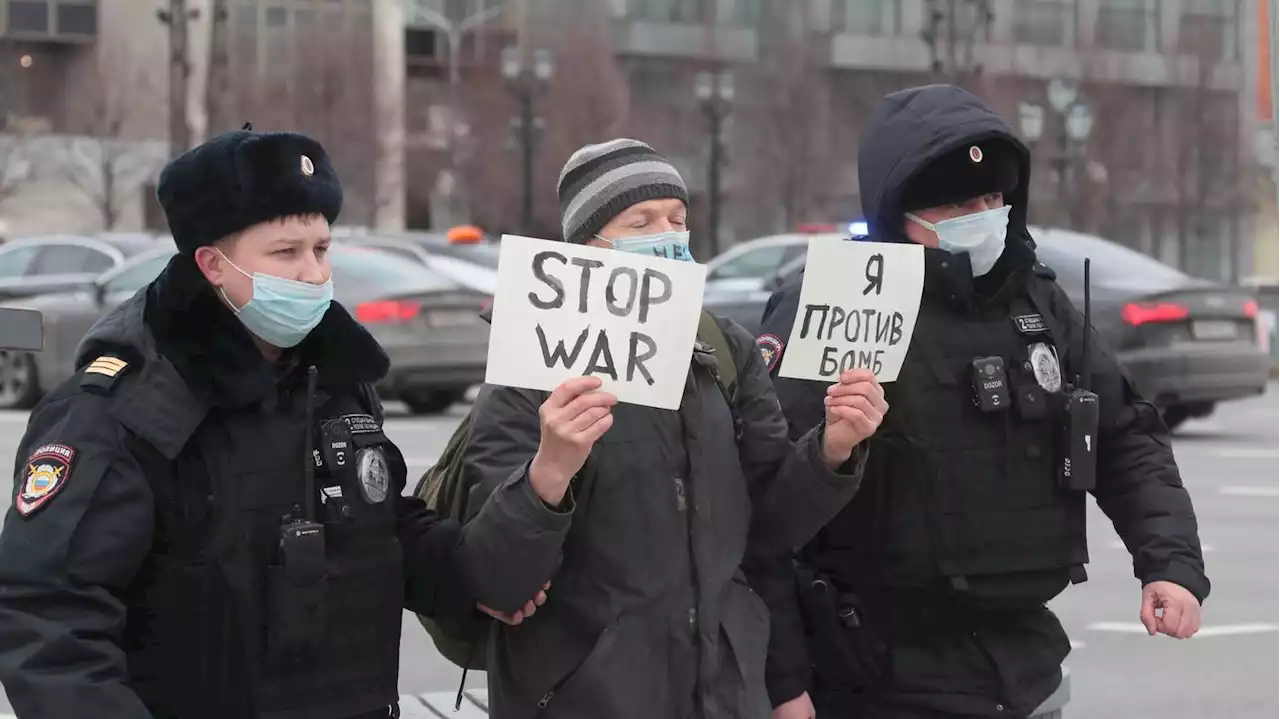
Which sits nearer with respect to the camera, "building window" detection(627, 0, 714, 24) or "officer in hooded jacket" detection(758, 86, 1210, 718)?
"officer in hooded jacket" detection(758, 86, 1210, 718)

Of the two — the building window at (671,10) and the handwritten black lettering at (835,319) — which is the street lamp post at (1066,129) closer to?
the building window at (671,10)

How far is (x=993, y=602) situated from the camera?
151 inches

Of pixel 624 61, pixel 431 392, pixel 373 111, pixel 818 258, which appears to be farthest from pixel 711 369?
pixel 624 61

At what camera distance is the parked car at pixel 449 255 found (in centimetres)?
1820

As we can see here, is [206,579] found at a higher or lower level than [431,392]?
higher

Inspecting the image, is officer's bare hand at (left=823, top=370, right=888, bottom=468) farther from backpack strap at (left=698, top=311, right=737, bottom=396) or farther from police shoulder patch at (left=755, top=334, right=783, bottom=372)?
police shoulder patch at (left=755, top=334, right=783, bottom=372)

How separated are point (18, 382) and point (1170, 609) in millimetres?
15409

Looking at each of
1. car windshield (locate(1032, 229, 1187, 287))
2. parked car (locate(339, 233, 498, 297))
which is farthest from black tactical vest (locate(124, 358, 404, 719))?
parked car (locate(339, 233, 498, 297))

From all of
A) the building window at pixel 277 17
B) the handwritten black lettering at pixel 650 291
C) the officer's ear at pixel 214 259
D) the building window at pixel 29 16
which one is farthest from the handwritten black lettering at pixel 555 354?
the building window at pixel 277 17

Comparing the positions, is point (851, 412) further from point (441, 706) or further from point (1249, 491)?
point (1249, 491)

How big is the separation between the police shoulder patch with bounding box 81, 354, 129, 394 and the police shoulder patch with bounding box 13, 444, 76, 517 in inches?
4.1

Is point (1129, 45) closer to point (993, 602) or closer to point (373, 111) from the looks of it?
point (373, 111)

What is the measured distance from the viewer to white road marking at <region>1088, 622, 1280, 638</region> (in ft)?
28.1

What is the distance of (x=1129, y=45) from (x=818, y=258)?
58672mm
